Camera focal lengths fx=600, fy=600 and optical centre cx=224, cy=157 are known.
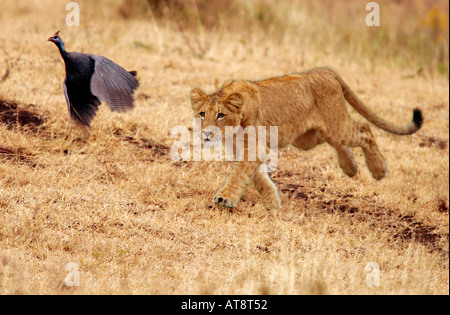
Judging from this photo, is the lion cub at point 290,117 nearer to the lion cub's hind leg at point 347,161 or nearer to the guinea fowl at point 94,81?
the lion cub's hind leg at point 347,161

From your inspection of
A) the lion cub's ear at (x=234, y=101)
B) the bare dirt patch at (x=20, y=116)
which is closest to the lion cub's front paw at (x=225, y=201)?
the lion cub's ear at (x=234, y=101)

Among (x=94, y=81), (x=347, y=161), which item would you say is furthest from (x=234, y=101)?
(x=347, y=161)

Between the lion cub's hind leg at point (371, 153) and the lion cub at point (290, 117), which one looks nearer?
the lion cub at point (290, 117)

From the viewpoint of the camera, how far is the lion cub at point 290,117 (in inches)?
206

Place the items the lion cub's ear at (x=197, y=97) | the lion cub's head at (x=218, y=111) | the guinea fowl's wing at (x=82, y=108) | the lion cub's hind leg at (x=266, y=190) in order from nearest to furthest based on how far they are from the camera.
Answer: the lion cub's head at (x=218, y=111), the lion cub's ear at (x=197, y=97), the guinea fowl's wing at (x=82, y=108), the lion cub's hind leg at (x=266, y=190)

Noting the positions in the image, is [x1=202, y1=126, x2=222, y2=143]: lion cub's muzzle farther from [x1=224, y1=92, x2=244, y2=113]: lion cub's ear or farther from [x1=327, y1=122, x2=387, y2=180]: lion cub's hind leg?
[x1=327, y1=122, x2=387, y2=180]: lion cub's hind leg

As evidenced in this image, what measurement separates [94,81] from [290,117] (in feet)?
6.21

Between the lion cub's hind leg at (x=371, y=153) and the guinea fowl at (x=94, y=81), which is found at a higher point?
the guinea fowl at (x=94, y=81)


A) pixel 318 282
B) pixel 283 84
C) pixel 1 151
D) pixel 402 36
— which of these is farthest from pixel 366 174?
pixel 402 36

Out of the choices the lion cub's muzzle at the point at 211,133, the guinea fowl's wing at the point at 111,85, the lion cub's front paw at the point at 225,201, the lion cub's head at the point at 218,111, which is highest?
the guinea fowl's wing at the point at 111,85

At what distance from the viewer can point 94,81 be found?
501 centimetres

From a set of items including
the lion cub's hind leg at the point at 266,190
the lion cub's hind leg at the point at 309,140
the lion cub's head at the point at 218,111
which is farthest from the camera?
the lion cub's hind leg at the point at 309,140

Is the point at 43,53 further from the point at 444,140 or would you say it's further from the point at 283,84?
the point at 444,140
